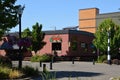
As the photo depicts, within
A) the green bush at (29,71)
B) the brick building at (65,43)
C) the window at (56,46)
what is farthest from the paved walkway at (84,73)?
the window at (56,46)

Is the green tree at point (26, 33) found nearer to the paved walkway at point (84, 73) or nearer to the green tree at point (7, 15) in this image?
the paved walkway at point (84, 73)

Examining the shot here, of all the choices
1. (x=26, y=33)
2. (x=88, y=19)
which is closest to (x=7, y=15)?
(x=26, y=33)

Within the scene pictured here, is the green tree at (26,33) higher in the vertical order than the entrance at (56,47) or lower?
higher

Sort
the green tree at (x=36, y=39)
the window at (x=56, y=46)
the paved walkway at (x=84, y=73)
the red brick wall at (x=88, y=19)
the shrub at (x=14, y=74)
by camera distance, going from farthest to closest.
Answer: the red brick wall at (x=88, y=19) → the window at (x=56, y=46) → the green tree at (x=36, y=39) → the paved walkway at (x=84, y=73) → the shrub at (x=14, y=74)

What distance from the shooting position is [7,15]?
25.2 m

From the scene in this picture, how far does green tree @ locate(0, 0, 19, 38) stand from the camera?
2486 cm

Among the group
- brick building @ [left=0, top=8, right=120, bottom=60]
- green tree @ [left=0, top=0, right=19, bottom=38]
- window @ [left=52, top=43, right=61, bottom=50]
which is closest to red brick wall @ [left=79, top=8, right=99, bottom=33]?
brick building @ [left=0, top=8, right=120, bottom=60]

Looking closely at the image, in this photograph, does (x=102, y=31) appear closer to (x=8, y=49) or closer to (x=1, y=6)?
(x=8, y=49)

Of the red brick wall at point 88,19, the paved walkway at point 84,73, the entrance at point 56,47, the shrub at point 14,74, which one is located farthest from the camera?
the red brick wall at point 88,19

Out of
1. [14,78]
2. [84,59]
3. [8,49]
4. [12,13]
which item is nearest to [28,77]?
[14,78]

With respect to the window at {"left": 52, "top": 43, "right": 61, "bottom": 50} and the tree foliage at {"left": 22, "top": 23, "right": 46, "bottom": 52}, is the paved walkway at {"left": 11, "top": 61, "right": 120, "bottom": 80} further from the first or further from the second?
the window at {"left": 52, "top": 43, "right": 61, "bottom": 50}

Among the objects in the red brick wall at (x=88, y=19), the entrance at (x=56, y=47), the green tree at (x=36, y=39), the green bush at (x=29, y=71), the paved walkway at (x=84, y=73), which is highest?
the red brick wall at (x=88, y=19)

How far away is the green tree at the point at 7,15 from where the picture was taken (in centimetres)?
2486

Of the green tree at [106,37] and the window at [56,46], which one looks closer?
the green tree at [106,37]
